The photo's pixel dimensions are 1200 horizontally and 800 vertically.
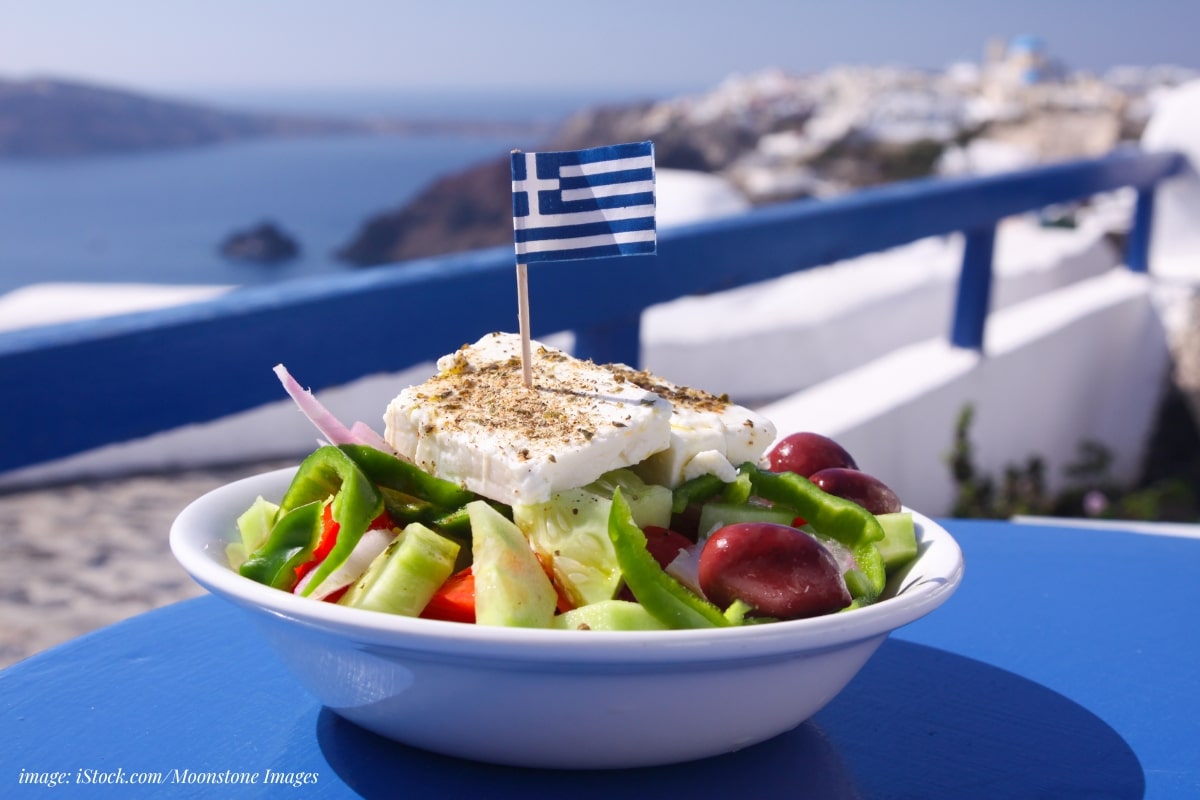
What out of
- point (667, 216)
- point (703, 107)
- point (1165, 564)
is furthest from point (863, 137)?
point (1165, 564)

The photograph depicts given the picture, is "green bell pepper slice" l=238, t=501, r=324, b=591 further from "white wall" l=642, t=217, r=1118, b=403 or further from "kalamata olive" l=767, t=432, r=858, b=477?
"white wall" l=642, t=217, r=1118, b=403

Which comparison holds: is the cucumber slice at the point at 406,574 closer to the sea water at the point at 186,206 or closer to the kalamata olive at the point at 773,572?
the kalamata olive at the point at 773,572

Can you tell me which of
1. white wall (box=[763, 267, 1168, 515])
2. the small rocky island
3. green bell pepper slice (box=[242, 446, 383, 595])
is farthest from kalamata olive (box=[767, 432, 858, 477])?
the small rocky island

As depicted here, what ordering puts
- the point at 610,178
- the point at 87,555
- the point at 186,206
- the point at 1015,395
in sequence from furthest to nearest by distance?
the point at 186,206 → the point at 87,555 → the point at 1015,395 → the point at 610,178

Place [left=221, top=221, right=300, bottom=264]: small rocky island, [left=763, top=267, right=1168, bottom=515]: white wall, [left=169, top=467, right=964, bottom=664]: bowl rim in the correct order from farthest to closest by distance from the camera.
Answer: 1. [left=221, top=221, right=300, bottom=264]: small rocky island
2. [left=763, top=267, right=1168, bottom=515]: white wall
3. [left=169, top=467, right=964, bottom=664]: bowl rim

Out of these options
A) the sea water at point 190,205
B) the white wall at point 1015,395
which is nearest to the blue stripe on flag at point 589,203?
the white wall at point 1015,395

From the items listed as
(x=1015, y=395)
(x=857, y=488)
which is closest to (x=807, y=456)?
(x=857, y=488)

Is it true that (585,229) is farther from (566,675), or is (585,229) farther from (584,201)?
(566,675)

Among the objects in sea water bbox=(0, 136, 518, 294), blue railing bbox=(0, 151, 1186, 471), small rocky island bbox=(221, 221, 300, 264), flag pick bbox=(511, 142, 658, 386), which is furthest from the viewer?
sea water bbox=(0, 136, 518, 294)
